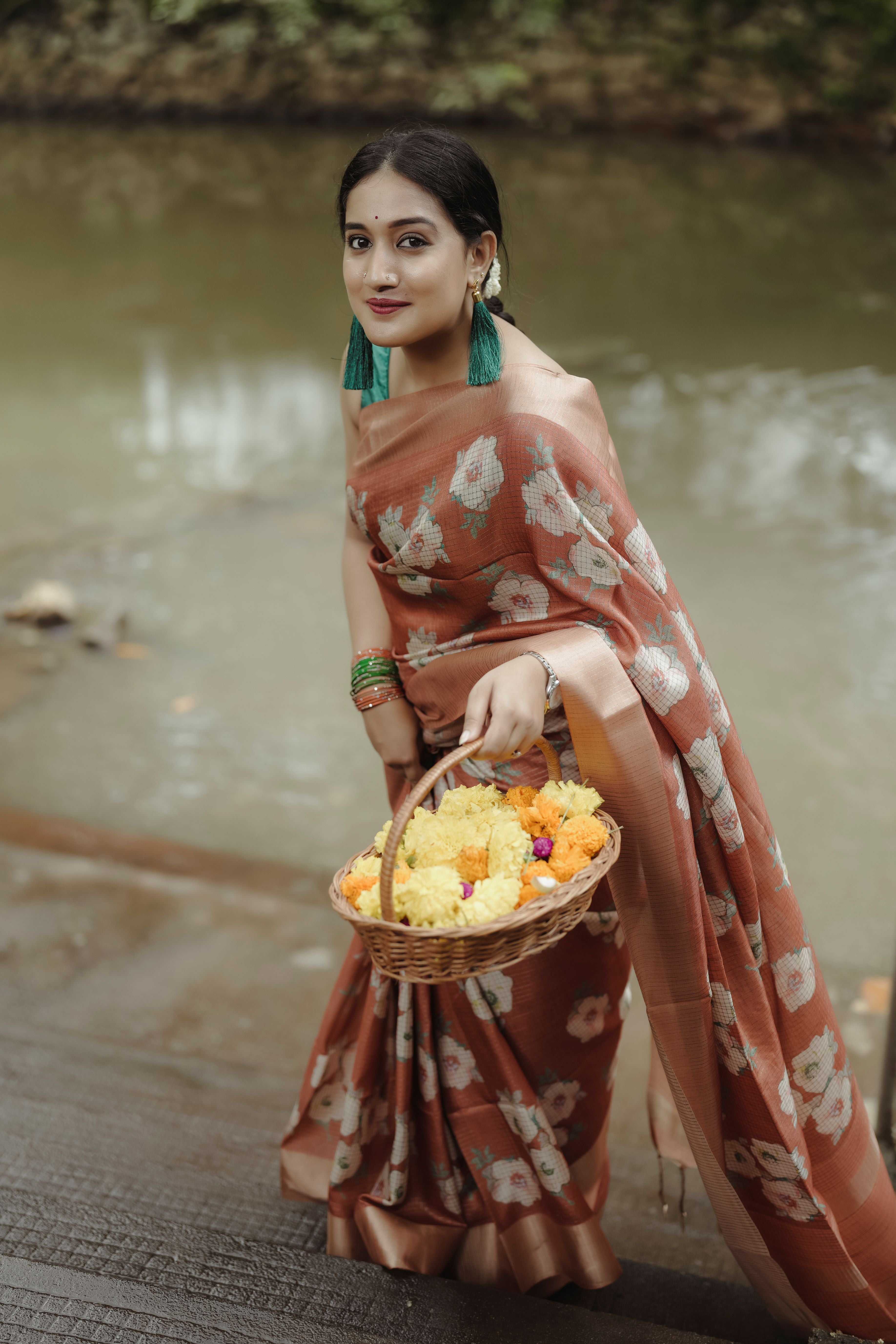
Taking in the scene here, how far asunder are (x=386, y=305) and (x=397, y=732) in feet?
1.81

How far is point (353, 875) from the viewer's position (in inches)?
48.3

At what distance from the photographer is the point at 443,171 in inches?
50.6

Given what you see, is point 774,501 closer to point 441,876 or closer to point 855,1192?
point 855,1192

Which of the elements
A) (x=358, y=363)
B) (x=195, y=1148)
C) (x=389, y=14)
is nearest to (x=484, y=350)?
(x=358, y=363)

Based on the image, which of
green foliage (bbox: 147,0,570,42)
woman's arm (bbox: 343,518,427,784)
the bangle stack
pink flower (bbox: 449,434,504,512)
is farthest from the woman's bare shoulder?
green foliage (bbox: 147,0,570,42)

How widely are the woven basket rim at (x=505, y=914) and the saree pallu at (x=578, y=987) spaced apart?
0.18m

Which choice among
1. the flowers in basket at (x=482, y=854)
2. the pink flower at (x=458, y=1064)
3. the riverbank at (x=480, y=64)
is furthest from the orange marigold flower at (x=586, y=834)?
the riverbank at (x=480, y=64)

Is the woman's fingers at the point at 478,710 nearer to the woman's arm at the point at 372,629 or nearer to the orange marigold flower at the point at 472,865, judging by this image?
the orange marigold flower at the point at 472,865

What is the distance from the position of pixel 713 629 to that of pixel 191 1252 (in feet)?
10.7

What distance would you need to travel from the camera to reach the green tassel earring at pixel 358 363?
56.1 inches

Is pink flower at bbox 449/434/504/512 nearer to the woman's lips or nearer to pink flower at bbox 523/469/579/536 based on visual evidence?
pink flower at bbox 523/469/579/536

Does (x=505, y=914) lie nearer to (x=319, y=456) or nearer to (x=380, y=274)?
(x=380, y=274)

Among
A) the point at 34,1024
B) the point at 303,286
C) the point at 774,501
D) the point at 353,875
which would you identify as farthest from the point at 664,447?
the point at 353,875

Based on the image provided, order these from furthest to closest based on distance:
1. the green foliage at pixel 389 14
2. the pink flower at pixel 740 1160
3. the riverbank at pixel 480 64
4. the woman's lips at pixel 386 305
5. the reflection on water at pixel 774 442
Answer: the green foliage at pixel 389 14 < the riverbank at pixel 480 64 < the reflection on water at pixel 774 442 < the pink flower at pixel 740 1160 < the woman's lips at pixel 386 305
